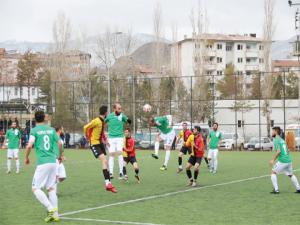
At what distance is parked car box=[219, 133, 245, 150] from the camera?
47.7 m

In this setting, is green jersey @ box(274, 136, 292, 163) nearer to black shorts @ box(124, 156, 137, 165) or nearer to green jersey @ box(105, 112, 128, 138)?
black shorts @ box(124, 156, 137, 165)

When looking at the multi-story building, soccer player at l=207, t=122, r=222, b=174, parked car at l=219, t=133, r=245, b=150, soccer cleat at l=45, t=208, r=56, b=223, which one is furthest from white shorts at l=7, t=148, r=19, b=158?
the multi-story building

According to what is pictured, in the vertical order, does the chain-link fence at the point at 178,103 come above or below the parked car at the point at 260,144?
above

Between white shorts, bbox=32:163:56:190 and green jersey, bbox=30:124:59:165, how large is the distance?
0.30ft

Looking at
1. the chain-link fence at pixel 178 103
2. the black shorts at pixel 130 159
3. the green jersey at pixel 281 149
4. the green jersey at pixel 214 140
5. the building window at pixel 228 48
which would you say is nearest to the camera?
the green jersey at pixel 281 149

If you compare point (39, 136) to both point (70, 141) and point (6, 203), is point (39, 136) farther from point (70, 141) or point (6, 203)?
point (70, 141)

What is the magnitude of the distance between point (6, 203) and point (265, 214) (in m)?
5.99

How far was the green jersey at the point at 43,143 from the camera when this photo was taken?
426 inches

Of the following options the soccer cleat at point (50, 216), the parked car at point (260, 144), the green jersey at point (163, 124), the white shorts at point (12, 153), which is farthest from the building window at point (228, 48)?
the soccer cleat at point (50, 216)

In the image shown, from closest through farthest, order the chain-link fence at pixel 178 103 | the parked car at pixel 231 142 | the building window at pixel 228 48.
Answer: the parked car at pixel 231 142 < the chain-link fence at pixel 178 103 < the building window at pixel 228 48

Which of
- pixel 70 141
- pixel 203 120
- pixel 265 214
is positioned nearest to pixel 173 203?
pixel 265 214

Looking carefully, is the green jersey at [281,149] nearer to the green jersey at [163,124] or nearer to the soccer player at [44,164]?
the soccer player at [44,164]

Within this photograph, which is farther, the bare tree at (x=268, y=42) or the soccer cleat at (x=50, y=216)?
the bare tree at (x=268, y=42)

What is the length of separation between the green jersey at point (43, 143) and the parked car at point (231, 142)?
121 ft
